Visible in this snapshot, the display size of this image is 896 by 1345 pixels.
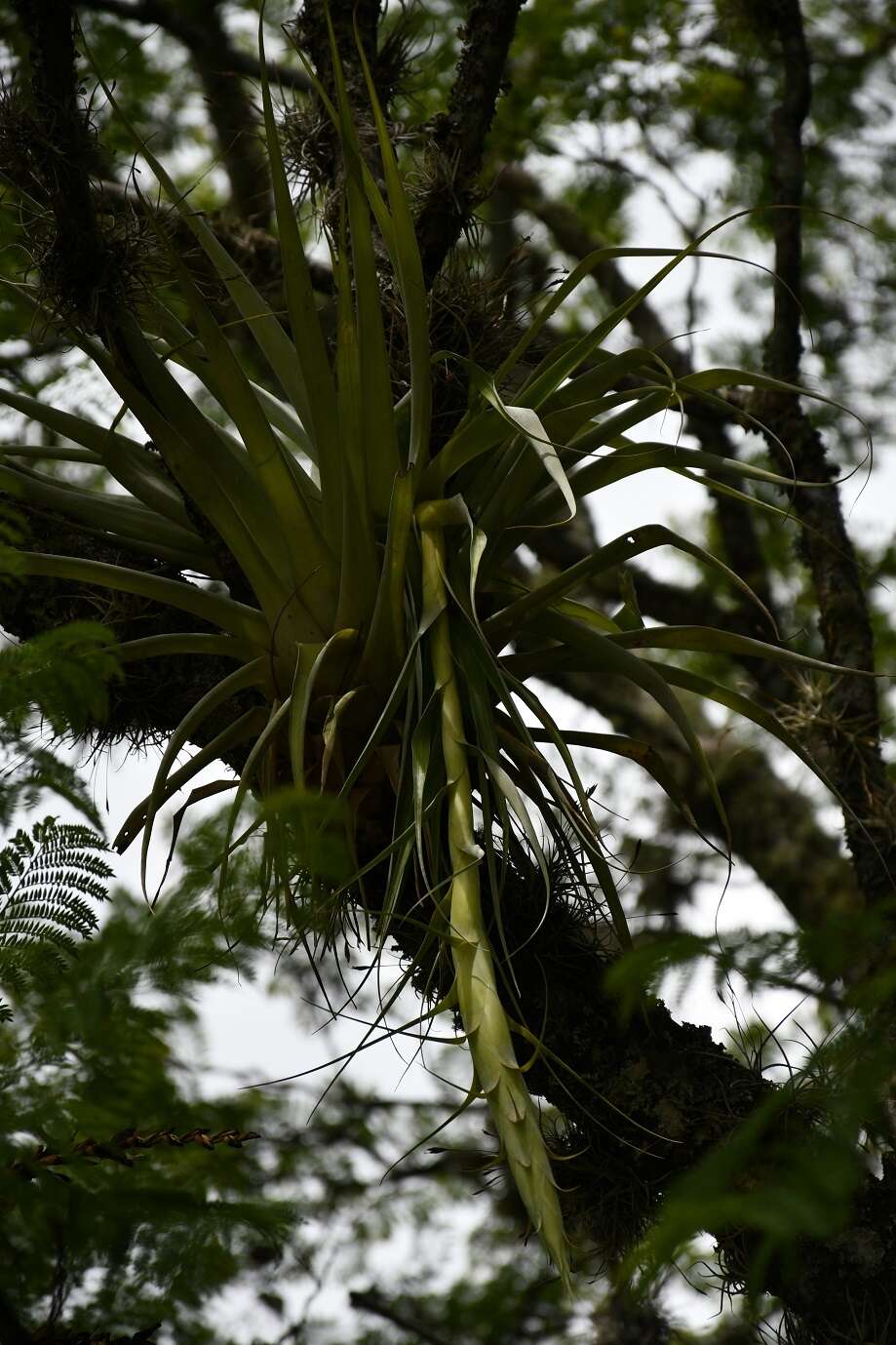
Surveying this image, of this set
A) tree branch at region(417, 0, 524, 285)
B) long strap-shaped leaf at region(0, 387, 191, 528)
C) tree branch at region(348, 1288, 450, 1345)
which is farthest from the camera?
tree branch at region(348, 1288, 450, 1345)

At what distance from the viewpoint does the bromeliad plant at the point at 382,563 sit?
134cm

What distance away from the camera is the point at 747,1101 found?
4.56ft

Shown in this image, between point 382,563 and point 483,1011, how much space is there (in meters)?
0.59

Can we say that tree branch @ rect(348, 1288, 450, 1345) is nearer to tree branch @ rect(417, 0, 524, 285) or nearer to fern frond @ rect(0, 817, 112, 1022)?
fern frond @ rect(0, 817, 112, 1022)

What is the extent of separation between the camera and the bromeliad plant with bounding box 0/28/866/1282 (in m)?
1.34

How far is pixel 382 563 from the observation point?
4.88ft

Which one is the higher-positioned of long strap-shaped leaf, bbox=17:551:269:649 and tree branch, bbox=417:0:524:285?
tree branch, bbox=417:0:524:285

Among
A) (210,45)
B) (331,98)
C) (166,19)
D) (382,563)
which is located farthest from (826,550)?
(166,19)

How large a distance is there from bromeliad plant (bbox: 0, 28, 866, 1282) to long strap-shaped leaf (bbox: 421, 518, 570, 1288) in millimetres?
13

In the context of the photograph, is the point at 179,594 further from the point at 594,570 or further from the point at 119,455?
the point at 594,570

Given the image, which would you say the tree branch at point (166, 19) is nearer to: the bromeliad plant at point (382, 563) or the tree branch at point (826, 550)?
the tree branch at point (826, 550)

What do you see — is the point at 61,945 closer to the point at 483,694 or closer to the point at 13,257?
the point at 483,694

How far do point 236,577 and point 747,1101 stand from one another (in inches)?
33.2

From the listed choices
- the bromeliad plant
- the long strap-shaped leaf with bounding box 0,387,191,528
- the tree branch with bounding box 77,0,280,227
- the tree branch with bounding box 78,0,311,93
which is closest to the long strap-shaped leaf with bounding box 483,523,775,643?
the bromeliad plant
